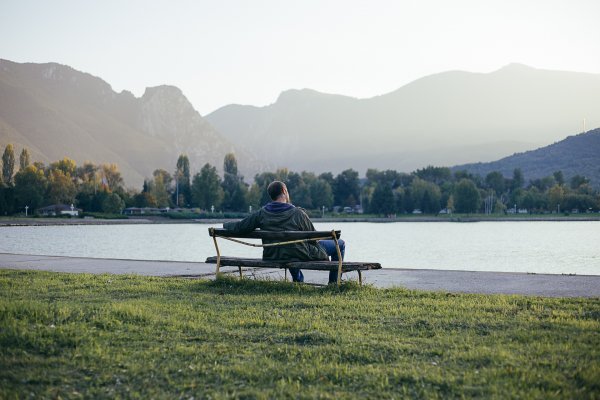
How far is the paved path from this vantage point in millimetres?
9586

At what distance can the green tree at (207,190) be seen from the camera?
502ft

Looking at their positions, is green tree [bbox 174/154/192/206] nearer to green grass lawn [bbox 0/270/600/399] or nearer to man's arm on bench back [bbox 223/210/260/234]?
man's arm on bench back [bbox 223/210/260/234]

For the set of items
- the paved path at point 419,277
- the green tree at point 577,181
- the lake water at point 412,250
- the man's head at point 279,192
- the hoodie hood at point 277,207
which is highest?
the green tree at point 577,181

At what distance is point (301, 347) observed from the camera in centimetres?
546

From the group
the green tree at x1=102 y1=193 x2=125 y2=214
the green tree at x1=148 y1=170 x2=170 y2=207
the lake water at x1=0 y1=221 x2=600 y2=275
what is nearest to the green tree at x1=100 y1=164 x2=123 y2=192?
the green tree at x1=148 y1=170 x2=170 y2=207

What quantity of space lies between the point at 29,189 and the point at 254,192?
2333 inches

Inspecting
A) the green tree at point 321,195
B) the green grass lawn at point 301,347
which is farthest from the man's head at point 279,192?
the green tree at point 321,195

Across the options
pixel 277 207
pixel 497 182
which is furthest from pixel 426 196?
pixel 277 207

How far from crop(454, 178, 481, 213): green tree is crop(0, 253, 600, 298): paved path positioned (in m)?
138

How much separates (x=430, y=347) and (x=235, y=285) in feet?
15.8

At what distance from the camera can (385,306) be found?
7.59 meters

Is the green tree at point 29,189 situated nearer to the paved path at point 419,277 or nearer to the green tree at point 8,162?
the green tree at point 8,162

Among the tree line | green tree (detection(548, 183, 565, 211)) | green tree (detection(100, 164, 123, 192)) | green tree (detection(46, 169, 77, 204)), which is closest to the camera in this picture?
the tree line

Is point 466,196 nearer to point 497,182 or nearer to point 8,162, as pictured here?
point 497,182
